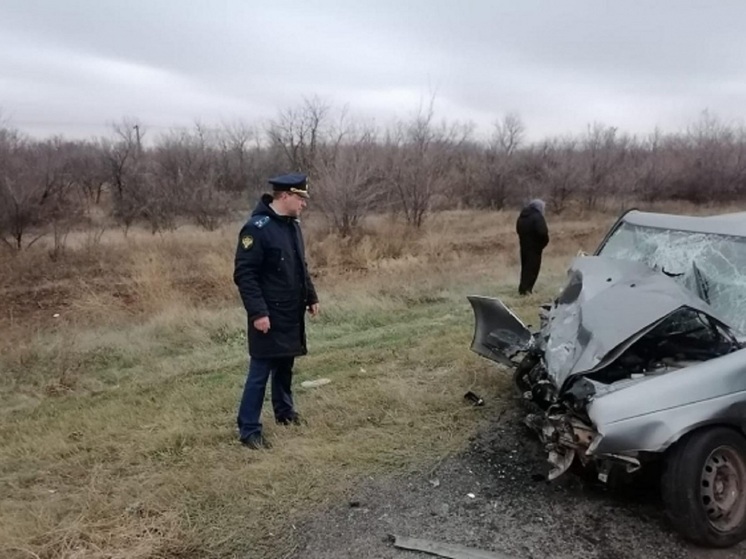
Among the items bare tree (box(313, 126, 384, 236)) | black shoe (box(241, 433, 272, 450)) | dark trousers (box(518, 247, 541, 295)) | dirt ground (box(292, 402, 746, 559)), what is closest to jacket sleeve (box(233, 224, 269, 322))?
black shoe (box(241, 433, 272, 450))

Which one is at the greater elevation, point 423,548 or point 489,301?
point 489,301

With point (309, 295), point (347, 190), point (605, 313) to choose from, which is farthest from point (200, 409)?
point (347, 190)

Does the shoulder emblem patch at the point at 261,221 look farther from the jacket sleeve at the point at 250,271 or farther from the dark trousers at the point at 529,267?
the dark trousers at the point at 529,267

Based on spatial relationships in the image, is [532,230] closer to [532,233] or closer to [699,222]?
[532,233]

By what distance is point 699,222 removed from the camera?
4.69 metres

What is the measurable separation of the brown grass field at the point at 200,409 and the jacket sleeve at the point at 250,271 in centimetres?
100

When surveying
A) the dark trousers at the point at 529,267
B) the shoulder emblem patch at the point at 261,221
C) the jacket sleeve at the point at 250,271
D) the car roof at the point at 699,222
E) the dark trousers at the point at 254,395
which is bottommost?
the dark trousers at the point at 254,395

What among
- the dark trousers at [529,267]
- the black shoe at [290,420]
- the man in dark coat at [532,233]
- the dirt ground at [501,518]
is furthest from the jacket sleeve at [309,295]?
the dark trousers at [529,267]

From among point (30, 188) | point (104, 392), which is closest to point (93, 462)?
point (104, 392)

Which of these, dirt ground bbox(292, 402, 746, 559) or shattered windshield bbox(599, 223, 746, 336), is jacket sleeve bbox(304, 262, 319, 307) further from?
shattered windshield bbox(599, 223, 746, 336)

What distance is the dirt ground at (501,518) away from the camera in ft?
10.4

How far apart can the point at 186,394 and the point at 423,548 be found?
3.34 meters

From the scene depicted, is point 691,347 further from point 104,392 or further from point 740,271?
point 104,392

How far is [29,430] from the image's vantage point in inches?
203
